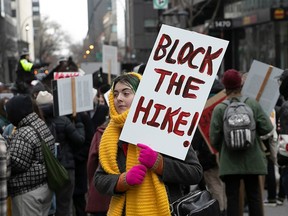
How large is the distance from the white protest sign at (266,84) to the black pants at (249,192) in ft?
3.47

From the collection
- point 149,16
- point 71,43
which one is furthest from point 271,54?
point 71,43

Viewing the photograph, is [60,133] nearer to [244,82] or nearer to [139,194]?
[244,82]

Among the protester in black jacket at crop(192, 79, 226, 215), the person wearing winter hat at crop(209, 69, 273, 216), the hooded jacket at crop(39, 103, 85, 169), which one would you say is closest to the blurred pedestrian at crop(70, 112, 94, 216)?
the hooded jacket at crop(39, 103, 85, 169)

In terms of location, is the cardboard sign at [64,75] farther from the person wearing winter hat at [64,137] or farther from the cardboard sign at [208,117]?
the cardboard sign at [208,117]

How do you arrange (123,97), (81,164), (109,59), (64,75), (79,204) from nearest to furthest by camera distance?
(123,97), (81,164), (79,204), (64,75), (109,59)

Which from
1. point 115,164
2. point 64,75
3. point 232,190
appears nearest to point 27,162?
point 115,164

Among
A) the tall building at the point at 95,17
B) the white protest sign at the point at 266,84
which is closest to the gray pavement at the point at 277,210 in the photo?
the white protest sign at the point at 266,84

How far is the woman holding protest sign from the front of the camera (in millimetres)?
4105

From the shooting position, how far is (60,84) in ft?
27.4

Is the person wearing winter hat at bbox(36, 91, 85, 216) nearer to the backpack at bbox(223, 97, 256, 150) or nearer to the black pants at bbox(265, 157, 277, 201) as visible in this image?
the backpack at bbox(223, 97, 256, 150)

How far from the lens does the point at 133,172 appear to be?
4.04 meters

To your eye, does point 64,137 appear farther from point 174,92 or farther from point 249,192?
point 174,92

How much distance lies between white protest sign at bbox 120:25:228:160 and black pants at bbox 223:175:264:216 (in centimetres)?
328

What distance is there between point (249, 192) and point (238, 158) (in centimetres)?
43
